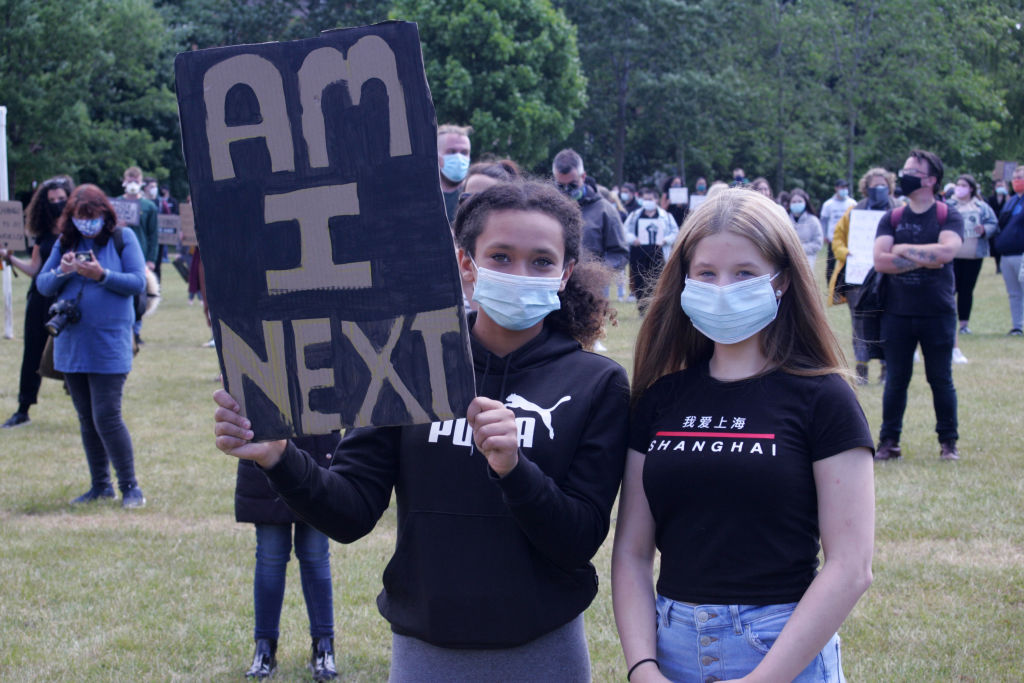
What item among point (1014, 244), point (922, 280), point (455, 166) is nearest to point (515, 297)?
point (455, 166)

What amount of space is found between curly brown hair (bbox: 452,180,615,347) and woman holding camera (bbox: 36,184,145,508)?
4.93 meters

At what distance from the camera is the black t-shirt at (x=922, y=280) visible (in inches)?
306

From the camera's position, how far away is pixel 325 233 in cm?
222

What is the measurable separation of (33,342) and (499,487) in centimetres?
839

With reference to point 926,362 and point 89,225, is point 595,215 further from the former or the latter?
point 89,225

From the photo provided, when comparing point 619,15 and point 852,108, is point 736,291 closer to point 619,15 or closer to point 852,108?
point 852,108

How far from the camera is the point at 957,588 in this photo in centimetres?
549

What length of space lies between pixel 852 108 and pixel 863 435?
46.2 m

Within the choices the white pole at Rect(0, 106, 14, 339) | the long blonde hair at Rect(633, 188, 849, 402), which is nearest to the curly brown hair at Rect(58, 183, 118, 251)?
the long blonde hair at Rect(633, 188, 849, 402)

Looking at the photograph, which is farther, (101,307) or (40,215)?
(40,215)

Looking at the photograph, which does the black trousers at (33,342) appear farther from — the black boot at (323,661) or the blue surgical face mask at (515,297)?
the blue surgical face mask at (515,297)

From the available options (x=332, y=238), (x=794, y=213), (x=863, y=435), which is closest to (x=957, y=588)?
(x=863, y=435)

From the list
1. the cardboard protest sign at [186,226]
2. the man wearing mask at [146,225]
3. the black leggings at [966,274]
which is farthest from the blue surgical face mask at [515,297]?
the cardboard protest sign at [186,226]

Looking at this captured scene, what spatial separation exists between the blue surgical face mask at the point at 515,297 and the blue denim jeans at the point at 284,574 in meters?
2.39
